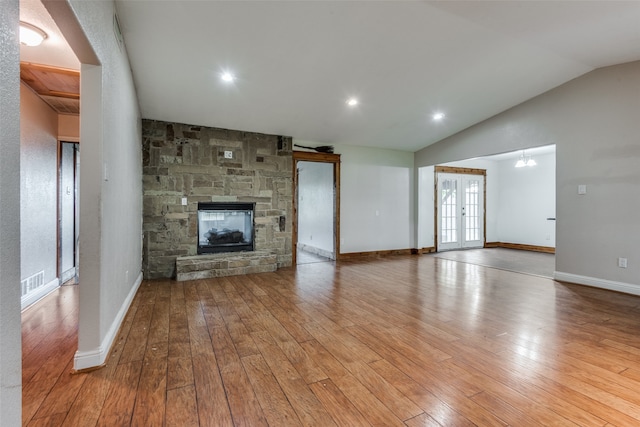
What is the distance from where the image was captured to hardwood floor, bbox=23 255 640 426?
5.22 ft

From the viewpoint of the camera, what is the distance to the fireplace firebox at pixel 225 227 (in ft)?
16.4

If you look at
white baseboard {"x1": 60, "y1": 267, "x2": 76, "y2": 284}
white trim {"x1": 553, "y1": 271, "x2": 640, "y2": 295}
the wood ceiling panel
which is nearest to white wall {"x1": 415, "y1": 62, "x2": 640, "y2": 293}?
white trim {"x1": 553, "y1": 271, "x2": 640, "y2": 295}

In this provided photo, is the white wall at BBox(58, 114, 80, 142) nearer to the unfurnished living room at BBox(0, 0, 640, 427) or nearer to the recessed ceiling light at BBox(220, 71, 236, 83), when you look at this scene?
the unfurnished living room at BBox(0, 0, 640, 427)

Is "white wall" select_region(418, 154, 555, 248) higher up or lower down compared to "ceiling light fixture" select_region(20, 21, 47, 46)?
lower down

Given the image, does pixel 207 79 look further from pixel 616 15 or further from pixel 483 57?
pixel 616 15

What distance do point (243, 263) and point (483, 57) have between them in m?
4.45

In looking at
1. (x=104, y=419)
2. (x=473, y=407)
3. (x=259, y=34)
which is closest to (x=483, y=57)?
(x=259, y=34)

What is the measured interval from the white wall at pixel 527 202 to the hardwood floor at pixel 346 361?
14.6ft

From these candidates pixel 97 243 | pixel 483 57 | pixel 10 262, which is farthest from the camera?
pixel 483 57

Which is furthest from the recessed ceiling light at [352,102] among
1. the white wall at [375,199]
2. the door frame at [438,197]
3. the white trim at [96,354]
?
the white trim at [96,354]

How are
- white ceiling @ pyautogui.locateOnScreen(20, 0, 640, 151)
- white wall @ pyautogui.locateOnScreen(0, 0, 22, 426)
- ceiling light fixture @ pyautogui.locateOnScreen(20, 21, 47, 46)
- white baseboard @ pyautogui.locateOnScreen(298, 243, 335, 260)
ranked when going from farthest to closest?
white baseboard @ pyautogui.locateOnScreen(298, 243, 335, 260), white ceiling @ pyautogui.locateOnScreen(20, 0, 640, 151), ceiling light fixture @ pyautogui.locateOnScreen(20, 21, 47, 46), white wall @ pyautogui.locateOnScreen(0, 0, 22, 426)

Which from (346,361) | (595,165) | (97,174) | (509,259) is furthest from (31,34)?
(509,259)

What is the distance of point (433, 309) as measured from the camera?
320 cm

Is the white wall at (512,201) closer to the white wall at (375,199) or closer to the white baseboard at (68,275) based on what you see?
the white wall at (375,199)
